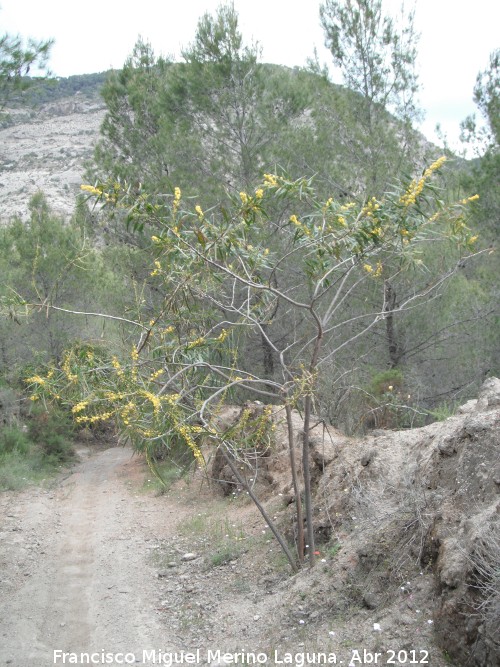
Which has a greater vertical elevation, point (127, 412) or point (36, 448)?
point (127, 412)

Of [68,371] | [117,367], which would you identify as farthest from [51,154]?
[117,367]

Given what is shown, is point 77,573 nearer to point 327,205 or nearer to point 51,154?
point 327,205

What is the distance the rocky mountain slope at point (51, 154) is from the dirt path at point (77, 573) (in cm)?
3163

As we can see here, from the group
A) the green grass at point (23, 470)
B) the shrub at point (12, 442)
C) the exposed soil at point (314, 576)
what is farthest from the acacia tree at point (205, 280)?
the shrub at point (12, 442)

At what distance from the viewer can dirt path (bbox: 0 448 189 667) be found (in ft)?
19.5

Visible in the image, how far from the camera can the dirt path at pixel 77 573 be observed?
5949mm

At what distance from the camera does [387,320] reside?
43.8 feet

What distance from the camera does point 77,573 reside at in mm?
7914

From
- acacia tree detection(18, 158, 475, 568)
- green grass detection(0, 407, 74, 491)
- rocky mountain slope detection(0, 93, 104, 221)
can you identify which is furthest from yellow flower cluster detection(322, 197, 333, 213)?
rocky mountain slope detection(0, 93, 104, 221)

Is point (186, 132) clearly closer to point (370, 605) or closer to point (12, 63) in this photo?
point (12, 63)

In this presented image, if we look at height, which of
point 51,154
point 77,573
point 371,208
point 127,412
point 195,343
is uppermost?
point 51,154

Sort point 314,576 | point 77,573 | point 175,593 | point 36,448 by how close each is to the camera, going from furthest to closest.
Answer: point 36,448 < point 77,573 < point 175,593 < point 314,576

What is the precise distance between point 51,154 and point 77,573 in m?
48.6

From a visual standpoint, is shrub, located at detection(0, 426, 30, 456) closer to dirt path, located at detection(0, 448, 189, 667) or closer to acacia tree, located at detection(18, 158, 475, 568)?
dirt path, located at detection(0, 448, 189, 667)
